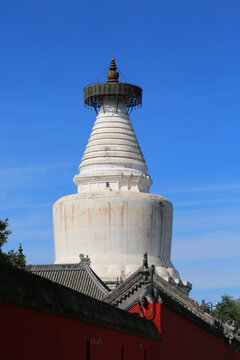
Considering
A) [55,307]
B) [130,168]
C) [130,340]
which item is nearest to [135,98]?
[130,168]

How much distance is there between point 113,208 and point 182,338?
3122 centimetres

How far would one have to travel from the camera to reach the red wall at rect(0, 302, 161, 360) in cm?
787

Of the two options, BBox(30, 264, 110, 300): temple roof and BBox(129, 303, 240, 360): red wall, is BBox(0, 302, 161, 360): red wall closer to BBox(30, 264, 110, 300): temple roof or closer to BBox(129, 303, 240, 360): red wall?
BBox(129, 303, 240, 360): red wall

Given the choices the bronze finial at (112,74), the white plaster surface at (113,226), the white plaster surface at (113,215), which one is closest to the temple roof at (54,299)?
the white plaster surface at (113,215)

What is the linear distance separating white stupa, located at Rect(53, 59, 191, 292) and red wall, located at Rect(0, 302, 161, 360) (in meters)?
35.2

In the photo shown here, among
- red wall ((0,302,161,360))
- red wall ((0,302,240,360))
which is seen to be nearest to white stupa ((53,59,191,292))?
red wall ((0,302,240,360))

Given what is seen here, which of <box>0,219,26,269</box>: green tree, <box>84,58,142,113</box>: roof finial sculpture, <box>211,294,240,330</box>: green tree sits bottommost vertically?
<box>0,219,26,269</box>: green tree

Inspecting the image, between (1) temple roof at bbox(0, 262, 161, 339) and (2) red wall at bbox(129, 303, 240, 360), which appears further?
(2) red wall at bbox(129, 303, 240, 360)

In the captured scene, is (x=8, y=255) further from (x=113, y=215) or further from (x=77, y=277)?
(x=113, y=215)

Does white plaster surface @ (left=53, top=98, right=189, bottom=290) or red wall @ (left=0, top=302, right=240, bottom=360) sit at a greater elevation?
white plaster surface @ (left=53, top=98, right=189, bottom=290)

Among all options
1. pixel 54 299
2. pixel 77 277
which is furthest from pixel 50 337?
pixel 77 277

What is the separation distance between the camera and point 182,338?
1841 centimetres

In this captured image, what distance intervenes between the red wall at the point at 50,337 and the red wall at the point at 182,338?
11.6ft

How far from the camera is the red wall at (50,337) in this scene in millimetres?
7871
